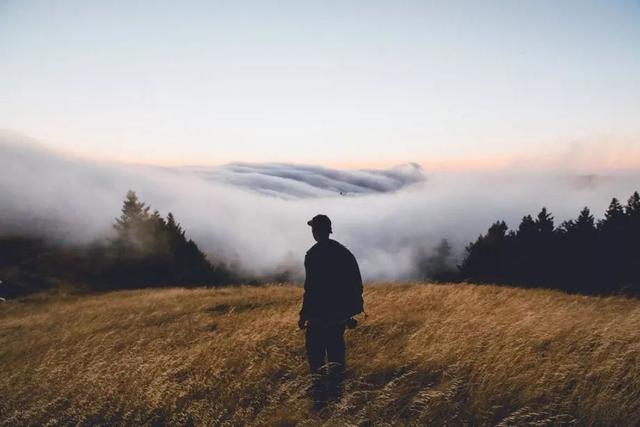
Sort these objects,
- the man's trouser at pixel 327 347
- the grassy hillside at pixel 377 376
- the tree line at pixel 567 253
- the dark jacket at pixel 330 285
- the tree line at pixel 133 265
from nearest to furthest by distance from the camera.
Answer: the grassy hillside at pixel 377 376
the man's trouser at pixel 327 347
the dark jacket at pixel 330 285
the tree line at pixel 567 253
the tree line at pixel 133 265

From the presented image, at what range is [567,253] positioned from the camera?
2687 inches

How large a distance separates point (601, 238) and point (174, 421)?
7760 cm

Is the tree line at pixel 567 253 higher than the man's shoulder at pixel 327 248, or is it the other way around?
the man's shoulder at pixel 327 248

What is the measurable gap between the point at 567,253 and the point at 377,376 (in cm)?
7530

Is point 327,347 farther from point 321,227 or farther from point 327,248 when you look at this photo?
point 321,227

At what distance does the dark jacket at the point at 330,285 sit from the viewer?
16.7 feet

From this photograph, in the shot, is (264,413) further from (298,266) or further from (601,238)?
(298,266)

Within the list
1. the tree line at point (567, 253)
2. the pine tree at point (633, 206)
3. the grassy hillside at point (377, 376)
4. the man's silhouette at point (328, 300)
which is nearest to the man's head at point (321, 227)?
the man's silhouette at point (328, 300)

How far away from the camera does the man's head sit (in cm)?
516

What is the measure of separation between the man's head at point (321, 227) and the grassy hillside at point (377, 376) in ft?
5.84

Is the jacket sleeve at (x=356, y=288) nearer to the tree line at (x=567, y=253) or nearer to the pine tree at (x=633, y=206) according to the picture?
the tree line at (x=567, y=253)

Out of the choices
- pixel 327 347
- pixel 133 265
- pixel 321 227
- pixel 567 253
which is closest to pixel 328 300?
pixel 327 347

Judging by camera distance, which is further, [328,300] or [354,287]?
[354,287]

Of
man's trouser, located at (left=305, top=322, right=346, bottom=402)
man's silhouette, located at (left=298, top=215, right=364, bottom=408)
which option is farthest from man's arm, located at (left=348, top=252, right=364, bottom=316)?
man's trouser, located at (left=305, top=322, right=346, bottom=402)
